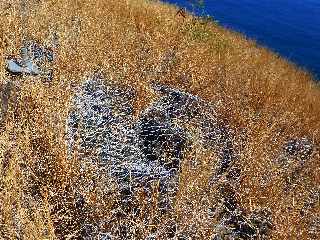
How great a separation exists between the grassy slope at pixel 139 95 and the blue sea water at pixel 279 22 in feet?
13.0

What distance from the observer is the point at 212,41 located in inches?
411

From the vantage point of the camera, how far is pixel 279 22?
1950 cm

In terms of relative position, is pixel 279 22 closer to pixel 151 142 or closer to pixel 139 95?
pixel 139 95

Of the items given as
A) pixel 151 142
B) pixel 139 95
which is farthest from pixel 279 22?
pixel 151 142

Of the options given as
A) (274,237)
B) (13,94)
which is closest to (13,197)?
(13,94)

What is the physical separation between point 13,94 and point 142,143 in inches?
56.8

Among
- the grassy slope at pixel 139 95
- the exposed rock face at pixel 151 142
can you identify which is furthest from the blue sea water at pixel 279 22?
the exposed rock face at pixel 151 142

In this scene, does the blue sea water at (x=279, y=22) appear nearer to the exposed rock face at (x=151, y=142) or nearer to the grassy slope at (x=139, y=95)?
the grassy slope at (x=139, y=95)

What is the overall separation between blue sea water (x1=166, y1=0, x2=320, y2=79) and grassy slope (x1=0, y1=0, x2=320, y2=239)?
397 centimetres

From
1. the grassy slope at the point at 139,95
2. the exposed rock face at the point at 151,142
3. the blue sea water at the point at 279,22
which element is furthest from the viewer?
the blue sea water at the point at 279,22

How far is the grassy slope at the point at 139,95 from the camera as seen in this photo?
161 inches

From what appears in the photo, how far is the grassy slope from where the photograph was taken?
4.09 meters

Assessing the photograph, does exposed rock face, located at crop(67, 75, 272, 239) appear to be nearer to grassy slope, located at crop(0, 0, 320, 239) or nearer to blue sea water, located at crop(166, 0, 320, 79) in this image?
grassy slope, located at crop(0, 0, 320, 239)

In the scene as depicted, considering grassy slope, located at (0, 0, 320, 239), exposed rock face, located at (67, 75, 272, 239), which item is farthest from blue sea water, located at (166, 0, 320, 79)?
exposed rock face, located at (67, 75, 272, 239)
